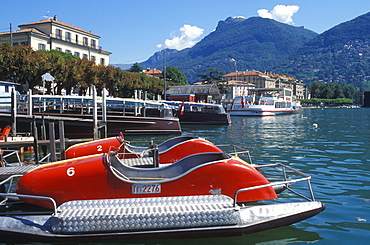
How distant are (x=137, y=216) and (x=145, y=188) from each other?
3.47ft

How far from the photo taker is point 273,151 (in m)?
18.8

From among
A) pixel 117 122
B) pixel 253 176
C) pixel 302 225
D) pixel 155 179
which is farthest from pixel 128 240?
pixel 117 122

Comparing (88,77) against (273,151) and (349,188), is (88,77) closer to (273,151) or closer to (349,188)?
(273,151)

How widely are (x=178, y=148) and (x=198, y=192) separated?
9.83ft

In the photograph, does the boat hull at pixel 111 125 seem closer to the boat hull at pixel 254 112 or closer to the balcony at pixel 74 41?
the boat hull at pixel 254 112

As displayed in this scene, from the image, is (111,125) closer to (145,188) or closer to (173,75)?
(145,188)

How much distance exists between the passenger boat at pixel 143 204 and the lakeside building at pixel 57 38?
5874cm

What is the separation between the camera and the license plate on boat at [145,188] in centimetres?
752

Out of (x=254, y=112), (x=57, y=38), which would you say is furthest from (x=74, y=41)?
(x=254, y=112)

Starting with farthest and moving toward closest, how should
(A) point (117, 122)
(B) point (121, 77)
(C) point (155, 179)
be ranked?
(B) point (121, 77) < (A) point (117, 122) < (C) point (155, 179)

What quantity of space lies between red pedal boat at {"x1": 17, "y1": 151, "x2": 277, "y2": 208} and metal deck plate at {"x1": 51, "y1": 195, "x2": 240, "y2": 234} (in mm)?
403

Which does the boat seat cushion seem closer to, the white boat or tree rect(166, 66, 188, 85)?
the white boat

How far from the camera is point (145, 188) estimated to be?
Result: 24.7 feet

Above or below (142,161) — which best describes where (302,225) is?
below
